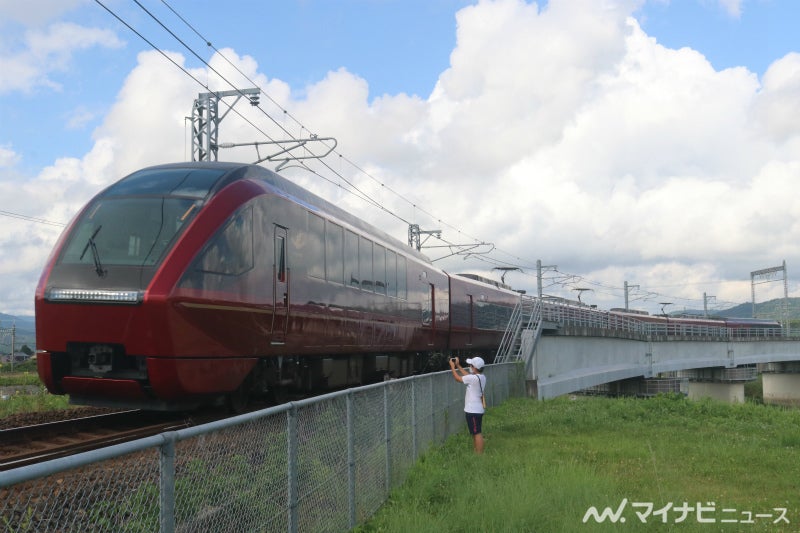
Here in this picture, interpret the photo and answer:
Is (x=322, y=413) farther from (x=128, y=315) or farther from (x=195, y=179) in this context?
(x=195, y=179)

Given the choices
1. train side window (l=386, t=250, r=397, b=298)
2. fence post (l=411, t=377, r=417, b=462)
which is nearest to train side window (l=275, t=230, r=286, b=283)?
fence post (l=411, t=377, r=417, b=462)

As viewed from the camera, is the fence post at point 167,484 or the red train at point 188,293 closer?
the fence post at point 167,484

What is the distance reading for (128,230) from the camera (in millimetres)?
9828

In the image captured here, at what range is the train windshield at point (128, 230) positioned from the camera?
9500mm

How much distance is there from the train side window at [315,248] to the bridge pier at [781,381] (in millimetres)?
61975

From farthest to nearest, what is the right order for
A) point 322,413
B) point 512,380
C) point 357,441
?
point 512,380
point 357,441
point 322,413

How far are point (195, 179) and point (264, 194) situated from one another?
1.06m

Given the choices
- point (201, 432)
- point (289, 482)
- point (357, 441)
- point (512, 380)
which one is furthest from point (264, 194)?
point (512, 380)

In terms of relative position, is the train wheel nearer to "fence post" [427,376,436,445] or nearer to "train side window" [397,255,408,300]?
"fence post" [427,376,436,445]

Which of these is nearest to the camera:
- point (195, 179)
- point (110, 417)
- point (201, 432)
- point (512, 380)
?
point (201, 432)

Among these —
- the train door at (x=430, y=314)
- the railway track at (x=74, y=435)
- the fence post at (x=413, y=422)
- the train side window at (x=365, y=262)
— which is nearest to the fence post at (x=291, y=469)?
the railway track at (x=74, y=435)

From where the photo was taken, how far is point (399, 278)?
18.8 meters

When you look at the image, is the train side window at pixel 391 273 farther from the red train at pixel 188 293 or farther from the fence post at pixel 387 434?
the fence post at pixel 387 434

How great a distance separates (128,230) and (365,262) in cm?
672
